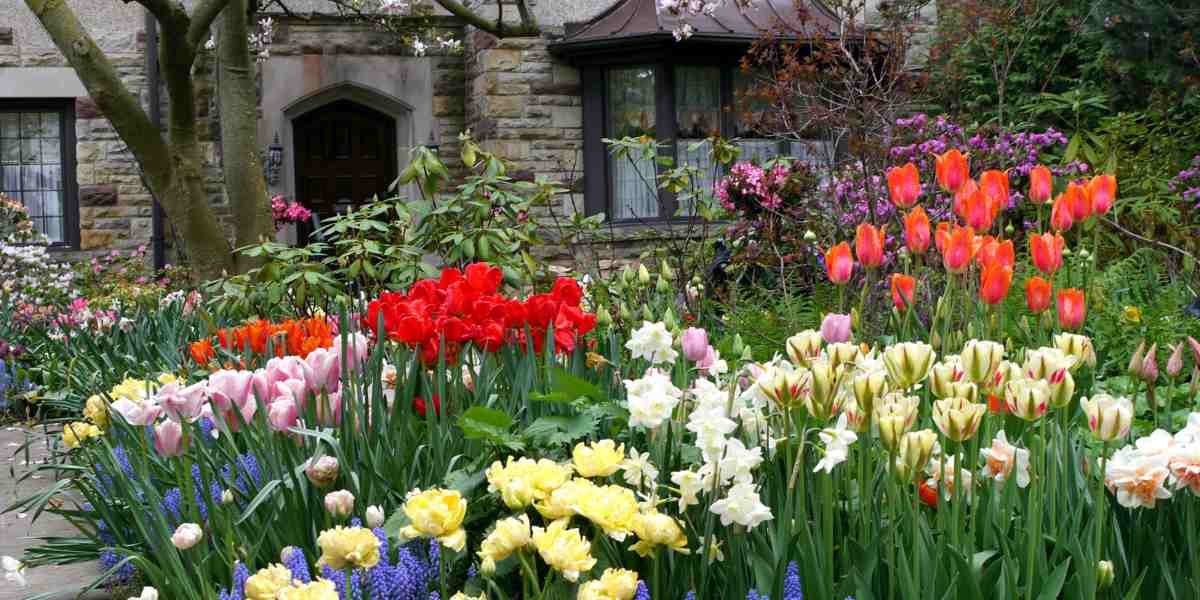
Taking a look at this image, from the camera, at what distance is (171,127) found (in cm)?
687

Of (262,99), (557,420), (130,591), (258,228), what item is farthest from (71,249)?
(557,420)

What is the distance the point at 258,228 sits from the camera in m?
7.12

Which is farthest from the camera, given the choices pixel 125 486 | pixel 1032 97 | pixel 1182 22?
pixel 1032 97

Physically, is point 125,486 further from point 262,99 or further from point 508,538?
point 262,99

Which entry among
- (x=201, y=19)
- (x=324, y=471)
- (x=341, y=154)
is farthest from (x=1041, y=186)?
(x=341, y=154)

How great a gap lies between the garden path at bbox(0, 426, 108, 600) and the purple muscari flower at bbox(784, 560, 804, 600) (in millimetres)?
1223

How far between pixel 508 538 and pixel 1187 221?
7.27 m

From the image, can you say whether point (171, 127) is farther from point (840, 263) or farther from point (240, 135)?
point (840, 263)

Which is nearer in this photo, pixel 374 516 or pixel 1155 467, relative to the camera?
pixel 1155 467

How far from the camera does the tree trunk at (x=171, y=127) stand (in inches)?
259

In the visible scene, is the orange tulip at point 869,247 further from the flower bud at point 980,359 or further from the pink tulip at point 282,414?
the pink tulip at point 282,414

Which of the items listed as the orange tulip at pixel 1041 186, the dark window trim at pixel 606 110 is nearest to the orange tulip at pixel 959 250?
the orange tulip at pixel 1041 186

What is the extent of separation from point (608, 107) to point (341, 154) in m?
2.80

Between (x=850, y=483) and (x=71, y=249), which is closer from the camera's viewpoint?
(x=850, y=483)
